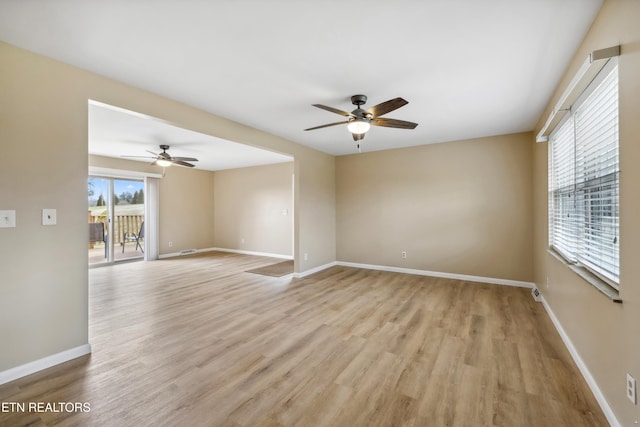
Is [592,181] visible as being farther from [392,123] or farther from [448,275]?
[448,275]

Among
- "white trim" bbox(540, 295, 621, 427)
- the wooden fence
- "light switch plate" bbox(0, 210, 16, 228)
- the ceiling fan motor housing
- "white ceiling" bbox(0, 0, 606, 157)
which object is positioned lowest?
"white trim" bbox(540, 295, 621, 427)

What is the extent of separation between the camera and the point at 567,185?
8.82ft

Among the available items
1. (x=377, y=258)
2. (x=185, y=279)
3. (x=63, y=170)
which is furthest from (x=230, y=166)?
(x=63, y=170)

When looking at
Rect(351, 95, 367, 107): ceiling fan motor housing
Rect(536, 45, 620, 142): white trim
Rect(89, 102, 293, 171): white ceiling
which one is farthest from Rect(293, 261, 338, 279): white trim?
Rect(536, 45, 620, 142): white trim

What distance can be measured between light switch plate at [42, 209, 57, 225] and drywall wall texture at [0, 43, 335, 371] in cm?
3

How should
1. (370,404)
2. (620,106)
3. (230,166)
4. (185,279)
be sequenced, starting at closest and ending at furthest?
(620,106), (370,404), (185,279), (230,166)

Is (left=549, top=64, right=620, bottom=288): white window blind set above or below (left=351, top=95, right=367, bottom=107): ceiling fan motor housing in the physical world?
below

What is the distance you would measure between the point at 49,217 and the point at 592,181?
4.22m

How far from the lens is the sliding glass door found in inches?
246

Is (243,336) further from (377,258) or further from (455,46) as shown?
(377,258)

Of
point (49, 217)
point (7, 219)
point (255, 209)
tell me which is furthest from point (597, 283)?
point (255, 209)

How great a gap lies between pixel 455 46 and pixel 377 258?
4223 millimetres

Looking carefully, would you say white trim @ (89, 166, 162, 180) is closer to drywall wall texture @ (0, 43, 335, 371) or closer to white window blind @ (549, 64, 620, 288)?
drywall wall texture @ (0, 43, 335, 371)

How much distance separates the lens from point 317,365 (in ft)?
7.23
